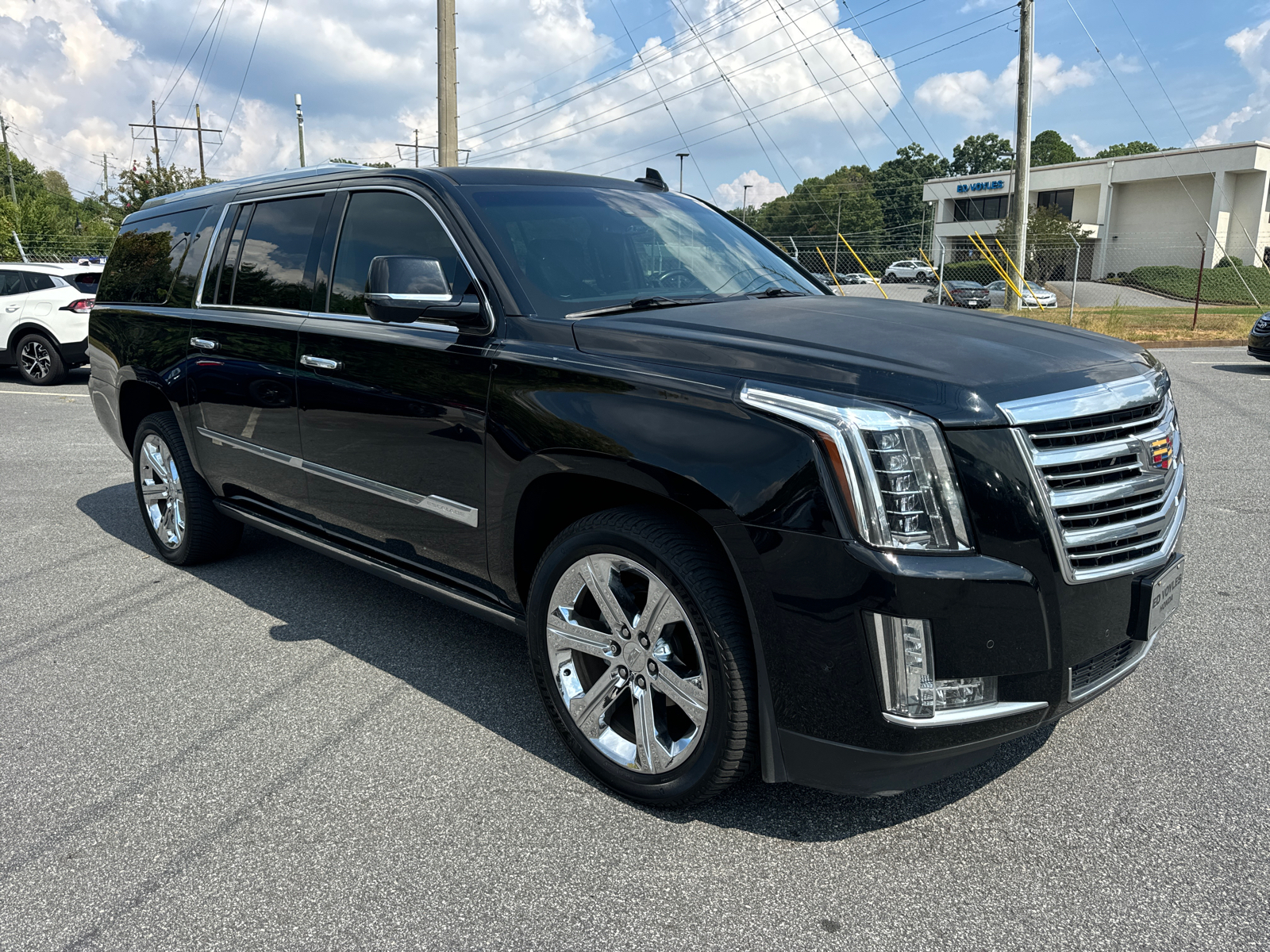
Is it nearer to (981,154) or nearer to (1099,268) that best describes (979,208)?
(1099,268)

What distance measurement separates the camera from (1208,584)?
4754mm

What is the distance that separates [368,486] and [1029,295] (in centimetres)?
2967

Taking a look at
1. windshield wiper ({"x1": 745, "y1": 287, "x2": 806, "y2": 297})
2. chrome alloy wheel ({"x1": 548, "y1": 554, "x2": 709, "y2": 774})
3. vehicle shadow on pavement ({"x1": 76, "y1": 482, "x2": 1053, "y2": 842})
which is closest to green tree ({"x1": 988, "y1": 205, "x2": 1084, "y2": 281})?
windshield wiper ({"x1": 745, "y1": 287, "x2": 806, "y2": 297})

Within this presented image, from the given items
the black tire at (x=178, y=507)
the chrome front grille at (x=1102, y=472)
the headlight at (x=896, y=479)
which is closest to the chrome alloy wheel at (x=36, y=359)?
the black tire at (x=178, y=507)

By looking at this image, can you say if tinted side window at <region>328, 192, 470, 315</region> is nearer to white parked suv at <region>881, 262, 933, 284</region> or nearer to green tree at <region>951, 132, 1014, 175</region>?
white parked suv at <region>881, 262, 933, 284</region>

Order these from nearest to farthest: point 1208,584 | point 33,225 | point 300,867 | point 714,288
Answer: point 300,867, point 714,288, point 1208,584, point 33,225

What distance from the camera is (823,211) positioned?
95.2 m

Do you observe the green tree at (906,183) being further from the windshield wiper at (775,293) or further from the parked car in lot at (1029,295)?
the windshield wiper at (775,293)

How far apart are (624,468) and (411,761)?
1280 mm

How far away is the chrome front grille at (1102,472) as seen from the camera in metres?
2.43

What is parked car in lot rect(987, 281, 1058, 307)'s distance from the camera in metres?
29.0

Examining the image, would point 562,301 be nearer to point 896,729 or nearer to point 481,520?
point 481,520

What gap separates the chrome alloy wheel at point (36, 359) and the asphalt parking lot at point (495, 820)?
1132 centimetres

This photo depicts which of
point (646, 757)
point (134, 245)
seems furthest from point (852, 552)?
point (134, 245)
